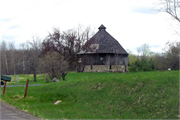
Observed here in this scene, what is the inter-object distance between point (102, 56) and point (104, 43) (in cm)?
320

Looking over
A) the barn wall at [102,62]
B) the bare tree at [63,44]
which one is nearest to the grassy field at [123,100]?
the bare tree at [63,44]

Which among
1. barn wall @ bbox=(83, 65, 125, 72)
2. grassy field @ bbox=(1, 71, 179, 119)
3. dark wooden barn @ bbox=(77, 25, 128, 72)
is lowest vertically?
grassy field @ bbox=(1, 71, 179, 119)

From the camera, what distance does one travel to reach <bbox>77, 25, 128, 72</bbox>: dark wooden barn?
38.0m

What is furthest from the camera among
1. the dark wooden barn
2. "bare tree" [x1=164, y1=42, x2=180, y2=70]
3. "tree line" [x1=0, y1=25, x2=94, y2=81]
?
the dark wooden barn

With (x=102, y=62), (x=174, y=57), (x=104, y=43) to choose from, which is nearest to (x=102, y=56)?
(x=102, y=62)

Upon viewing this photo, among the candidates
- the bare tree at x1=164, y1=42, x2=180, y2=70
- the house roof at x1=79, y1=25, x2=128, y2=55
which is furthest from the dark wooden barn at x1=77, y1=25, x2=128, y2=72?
the bare tree at x1=164, y1=42, x2=180, y2=70

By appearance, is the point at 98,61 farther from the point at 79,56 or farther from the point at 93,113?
the point at 93,113

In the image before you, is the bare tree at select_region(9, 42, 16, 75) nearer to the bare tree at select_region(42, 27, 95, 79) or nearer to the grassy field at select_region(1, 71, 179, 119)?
the bare tree at select_region(42, 27, 95, 79)

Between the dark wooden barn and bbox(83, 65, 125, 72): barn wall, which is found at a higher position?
the dark wooden barn

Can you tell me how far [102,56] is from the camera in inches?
1534

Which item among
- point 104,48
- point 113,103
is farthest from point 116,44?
point 113,103

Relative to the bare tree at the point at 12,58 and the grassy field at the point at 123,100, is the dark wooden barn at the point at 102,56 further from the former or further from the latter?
the bare tree at the point at 12,58

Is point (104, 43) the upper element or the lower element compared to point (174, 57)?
upper

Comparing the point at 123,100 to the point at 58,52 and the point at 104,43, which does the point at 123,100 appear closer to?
the point at 58,52
